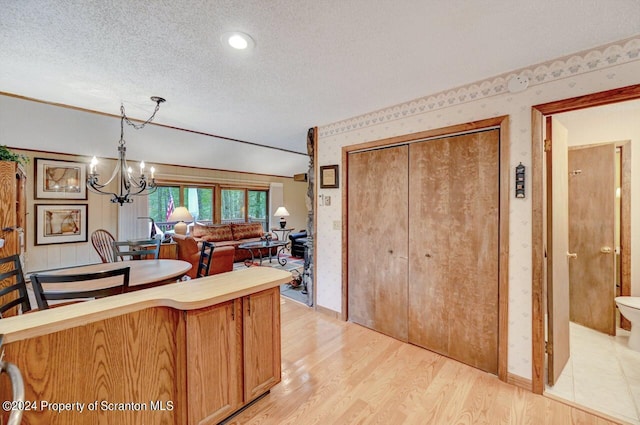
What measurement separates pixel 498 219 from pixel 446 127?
0.89 meters

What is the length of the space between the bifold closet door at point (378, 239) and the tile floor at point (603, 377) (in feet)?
4.16

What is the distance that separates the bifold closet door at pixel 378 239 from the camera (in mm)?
2746

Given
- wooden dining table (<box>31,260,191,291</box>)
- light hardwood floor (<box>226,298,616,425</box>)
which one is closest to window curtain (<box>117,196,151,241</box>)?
wooden dining table (<box>31,260,191,291</box>)

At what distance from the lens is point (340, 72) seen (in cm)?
207

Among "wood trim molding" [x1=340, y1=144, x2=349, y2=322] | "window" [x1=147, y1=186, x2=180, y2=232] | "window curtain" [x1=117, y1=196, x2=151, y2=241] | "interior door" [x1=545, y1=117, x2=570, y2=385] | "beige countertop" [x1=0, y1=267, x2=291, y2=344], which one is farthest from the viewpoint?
"window" [x1=147, y1=186, x2=180, y2=232]

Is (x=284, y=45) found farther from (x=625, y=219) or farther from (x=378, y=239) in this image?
(x=625, y=219)

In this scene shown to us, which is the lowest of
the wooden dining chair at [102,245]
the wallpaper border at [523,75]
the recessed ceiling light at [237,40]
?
the wooden dining chair at [102,245]

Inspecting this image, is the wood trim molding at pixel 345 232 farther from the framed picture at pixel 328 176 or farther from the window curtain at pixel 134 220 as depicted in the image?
the window curtain at pixel 134 220

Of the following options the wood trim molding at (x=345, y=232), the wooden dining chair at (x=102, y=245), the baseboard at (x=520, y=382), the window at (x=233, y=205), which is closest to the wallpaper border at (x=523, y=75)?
the wood trim molding at (x=345, y=232)

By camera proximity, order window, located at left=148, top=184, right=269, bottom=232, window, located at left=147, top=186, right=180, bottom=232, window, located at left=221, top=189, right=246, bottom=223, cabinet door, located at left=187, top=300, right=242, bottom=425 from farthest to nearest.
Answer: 1. window, located at left=221, top=189, right=246, bottom=223
2. window, located at left=148, top=184, right=269, bottom=232
3. window, located at left=147, top=186, right=180, bottom=232
4. cabinet door, located at left=187, top=300, right=242, bottom=425

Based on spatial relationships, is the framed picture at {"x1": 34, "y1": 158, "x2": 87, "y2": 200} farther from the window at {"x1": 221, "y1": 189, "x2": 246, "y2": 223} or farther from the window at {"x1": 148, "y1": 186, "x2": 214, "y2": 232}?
the window at {"x1": 221, "y1": 189, "x2": 246, "y2": 223}

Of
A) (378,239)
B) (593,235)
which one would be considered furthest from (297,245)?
(593,235)

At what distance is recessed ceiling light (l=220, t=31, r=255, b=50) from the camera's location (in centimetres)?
162

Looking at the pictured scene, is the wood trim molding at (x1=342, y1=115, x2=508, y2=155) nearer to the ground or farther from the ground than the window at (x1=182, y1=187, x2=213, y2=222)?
farther from the ground
